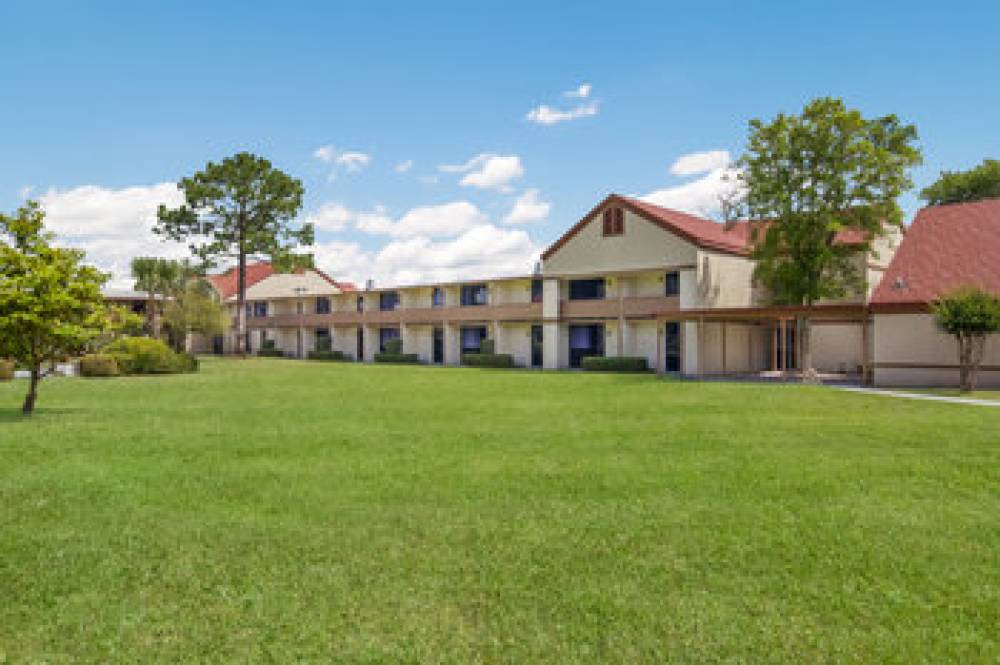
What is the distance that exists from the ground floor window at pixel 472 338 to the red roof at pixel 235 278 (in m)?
27.7

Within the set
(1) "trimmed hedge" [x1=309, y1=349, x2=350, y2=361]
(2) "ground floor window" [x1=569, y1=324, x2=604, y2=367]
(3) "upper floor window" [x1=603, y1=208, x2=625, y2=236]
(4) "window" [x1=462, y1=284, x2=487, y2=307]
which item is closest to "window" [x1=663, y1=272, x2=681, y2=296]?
(3) "upper floor window" [x1=603, y1=208, x2=625, y2=236]

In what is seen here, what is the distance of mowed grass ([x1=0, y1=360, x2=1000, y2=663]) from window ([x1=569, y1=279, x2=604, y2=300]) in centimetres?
2682

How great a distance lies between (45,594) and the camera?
548 cm

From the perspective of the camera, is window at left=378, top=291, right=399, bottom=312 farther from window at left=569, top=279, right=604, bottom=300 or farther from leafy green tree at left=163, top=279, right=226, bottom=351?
window at left=569, top=279, right=604, bottom=300

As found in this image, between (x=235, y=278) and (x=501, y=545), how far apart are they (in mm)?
70451

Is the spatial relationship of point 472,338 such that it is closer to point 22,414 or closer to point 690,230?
point 690,230

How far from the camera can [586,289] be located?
40.6m

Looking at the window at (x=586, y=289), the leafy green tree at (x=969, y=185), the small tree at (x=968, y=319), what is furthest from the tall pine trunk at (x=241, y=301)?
the leafy green tree at (x=969, y=185)

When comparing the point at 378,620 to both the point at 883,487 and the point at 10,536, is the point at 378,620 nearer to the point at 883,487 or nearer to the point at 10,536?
the point at 10,536

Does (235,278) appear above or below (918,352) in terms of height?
above

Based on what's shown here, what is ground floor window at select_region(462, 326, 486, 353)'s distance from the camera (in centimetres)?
4781

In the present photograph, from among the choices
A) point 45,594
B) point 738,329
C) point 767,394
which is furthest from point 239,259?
point 45,594

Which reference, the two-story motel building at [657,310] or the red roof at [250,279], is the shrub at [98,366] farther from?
the red roof at [250,279]

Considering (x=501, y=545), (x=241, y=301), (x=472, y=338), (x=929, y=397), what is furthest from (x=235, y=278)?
(x=501, y=545)
